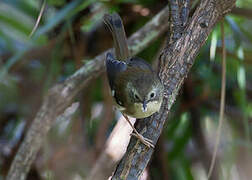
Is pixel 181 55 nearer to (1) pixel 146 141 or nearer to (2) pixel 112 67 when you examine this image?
(1) pixel 146 141

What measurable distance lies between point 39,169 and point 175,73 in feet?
6.05

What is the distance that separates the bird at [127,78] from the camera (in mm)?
2559

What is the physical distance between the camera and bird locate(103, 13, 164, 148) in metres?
2.56

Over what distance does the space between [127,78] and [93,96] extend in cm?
119

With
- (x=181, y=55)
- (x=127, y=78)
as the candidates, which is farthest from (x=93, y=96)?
(x=181, y=55)

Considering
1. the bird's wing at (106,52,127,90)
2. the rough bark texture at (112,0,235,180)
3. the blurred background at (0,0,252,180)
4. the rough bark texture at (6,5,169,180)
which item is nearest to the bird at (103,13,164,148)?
the bird's wing at (106,52,127,90)

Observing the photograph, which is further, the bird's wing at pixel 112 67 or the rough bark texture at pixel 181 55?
the bird's wing at pixel 112 67

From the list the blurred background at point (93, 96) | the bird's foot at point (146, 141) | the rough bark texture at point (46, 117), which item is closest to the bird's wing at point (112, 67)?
the rough bark texture at point (46, 117)

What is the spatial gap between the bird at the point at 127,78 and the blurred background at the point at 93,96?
481 mm

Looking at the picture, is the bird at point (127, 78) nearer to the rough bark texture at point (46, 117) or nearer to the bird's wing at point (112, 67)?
the bird's wing at point (112, 67)

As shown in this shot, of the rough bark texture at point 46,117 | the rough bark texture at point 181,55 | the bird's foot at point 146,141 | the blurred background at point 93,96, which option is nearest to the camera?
the bird's foot at point 146,141

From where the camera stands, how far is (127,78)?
9.07ft

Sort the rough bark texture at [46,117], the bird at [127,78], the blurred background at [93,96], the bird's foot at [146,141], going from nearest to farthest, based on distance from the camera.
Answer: the bird's foot at [146,141]
the bird at [127,78]
the rough bark texture at [46,117]
the blurred background at [93,96]

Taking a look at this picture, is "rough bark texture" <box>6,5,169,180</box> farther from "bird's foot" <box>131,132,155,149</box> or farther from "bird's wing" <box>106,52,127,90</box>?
"bird's foot" <box>131,132,155,149</box>
